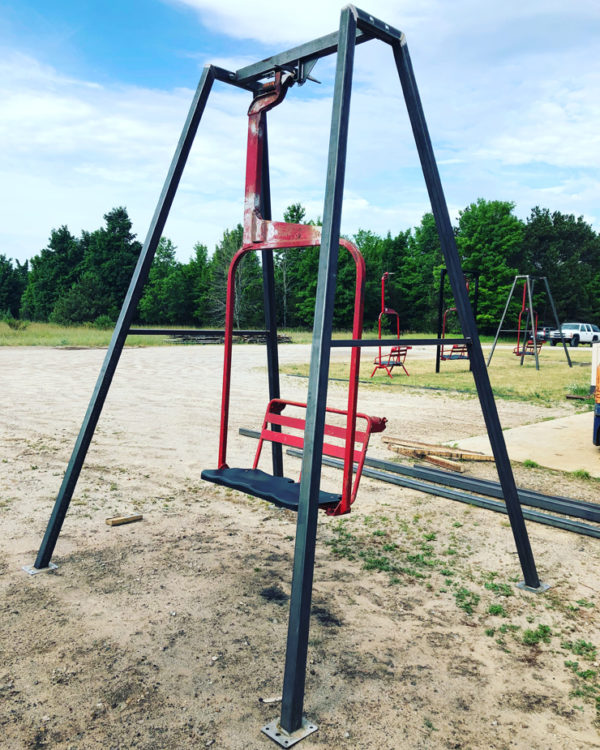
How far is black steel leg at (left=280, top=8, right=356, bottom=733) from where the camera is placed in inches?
79.9

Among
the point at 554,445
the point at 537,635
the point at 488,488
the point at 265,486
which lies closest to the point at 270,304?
the point at 265,486

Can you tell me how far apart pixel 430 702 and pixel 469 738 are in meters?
0.21

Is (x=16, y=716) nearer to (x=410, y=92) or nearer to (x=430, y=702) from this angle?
(x=430, y=702)

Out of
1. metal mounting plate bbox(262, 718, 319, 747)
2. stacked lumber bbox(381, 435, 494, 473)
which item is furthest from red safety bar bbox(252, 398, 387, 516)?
stacked lumber bbox(381, 435, 494, 473)


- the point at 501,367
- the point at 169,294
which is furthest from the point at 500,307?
the point at 501,367

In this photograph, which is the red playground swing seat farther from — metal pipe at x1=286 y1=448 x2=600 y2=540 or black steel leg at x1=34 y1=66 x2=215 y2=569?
metal pipe at x1=286 y1=448 x2=600 y2=540

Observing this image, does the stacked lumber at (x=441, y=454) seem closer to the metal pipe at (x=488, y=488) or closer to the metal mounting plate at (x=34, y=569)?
the metal pipe at (x=488, y=488)

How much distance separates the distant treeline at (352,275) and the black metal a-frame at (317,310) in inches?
1603

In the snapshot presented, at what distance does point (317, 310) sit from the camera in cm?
223

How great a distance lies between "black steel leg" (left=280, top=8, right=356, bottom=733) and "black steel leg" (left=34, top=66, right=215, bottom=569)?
3.67 feet

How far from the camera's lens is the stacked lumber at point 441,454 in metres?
5.64

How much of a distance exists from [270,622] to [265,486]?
2.05 feet

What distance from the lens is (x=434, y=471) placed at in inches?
205

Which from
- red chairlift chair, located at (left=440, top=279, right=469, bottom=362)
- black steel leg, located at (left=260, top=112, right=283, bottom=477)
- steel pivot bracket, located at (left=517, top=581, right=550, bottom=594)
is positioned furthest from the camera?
red chairlift chair, located at (left=440, top=279, right=469, bottom=362)
